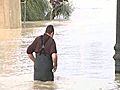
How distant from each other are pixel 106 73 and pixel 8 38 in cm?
967

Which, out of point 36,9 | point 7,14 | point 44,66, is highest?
point 36,9

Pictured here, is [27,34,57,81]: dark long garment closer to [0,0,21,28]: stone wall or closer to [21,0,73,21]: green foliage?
[0,0,21,28]: stone wall

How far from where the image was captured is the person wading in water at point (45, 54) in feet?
32.4

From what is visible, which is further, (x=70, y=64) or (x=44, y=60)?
(x=70, y=64)

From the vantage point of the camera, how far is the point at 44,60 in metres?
10.0

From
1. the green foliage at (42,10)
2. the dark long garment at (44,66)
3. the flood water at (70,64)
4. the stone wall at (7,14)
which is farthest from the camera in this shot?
the green foliage at (42,10)

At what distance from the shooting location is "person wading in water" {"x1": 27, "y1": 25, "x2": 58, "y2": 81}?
9883mm

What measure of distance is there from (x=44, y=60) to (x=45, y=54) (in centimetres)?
13

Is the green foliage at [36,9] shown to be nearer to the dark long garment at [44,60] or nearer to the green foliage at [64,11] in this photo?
the green foliage at [64,11]

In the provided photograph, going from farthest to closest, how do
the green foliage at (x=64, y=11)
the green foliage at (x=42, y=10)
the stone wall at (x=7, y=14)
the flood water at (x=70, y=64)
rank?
the green foliage at (x=64, y=11) → the green foliage at (x=42, y=10) → the stone wall at (x=7, y=14) → the flood water at (x=70, y=64)

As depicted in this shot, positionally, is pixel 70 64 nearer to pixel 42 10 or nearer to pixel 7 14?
pixel 7 14

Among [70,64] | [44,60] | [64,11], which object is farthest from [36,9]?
[44,60]

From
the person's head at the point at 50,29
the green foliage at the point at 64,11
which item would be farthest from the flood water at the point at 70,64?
the green foliage at the point at 64,11

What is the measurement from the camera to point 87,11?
39469 millimetres
